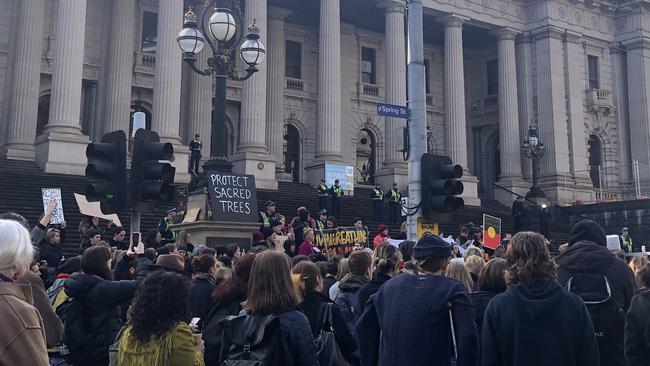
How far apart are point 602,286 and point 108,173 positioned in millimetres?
5676

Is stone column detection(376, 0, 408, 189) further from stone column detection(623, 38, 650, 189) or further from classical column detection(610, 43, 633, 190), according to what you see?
stone column detection(623, 38, 650, 189)

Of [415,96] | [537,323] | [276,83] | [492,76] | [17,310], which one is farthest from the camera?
[492,76]

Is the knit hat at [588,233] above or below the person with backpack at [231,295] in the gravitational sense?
→ above

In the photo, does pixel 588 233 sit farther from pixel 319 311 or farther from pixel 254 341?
pixel 254 341

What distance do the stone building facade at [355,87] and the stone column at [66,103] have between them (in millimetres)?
50

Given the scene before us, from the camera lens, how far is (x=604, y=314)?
17.4ft

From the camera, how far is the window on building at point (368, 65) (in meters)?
41.3

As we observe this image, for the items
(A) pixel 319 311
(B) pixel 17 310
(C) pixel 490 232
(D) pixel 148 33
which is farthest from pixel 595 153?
(B) pixel 17 310

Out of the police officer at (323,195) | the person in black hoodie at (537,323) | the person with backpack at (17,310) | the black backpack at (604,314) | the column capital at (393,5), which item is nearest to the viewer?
the person with backpack at (17,310)

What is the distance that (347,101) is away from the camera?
39.8 m

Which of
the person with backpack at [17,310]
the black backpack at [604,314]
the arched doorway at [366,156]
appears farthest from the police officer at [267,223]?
the arched doorway at [366,156]

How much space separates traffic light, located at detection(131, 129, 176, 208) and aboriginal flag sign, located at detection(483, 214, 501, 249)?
8.62m

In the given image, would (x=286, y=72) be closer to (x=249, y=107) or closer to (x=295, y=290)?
(x=249, y=107)

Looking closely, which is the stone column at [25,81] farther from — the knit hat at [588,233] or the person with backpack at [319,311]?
the knit hat at [588,233]
